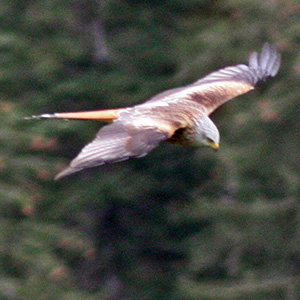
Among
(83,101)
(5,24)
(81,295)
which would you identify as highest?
(5,24)

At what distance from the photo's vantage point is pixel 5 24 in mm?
20516

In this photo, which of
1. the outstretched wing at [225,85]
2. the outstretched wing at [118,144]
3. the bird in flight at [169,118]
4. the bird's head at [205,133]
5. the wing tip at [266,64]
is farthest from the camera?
the wing tip at [266,64]

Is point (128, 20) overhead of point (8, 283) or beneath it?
overhead

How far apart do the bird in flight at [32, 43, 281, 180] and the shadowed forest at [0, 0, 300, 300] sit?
238 inches

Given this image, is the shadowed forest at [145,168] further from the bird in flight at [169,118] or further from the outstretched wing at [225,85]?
the bird in flight at [169,118]

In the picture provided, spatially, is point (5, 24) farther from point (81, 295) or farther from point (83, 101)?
point (81, 295)

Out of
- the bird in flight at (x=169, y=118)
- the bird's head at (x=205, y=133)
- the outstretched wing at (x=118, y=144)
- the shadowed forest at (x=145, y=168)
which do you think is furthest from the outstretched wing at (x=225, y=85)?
the shadowed forest at (x=145, y=168)

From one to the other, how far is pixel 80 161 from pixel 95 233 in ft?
41.7

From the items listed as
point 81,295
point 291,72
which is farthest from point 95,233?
point 291,72

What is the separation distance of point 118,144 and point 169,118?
884 millimetres

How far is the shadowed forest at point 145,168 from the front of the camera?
1809cm

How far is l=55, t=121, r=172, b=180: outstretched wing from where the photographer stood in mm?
8422

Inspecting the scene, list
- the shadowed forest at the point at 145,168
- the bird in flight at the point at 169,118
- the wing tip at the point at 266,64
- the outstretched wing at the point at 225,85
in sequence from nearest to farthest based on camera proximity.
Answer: the bird in flight at the point at 169,118
the outstretched wing at the point at 225,85
the wing tip at the point at 266,64
the shadowed forest at the point at 145,168

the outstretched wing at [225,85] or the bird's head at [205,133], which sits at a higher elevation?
the outstretched wing at [225,85]
